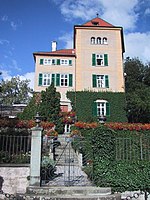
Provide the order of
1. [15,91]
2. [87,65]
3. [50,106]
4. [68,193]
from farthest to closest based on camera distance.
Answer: [15,91]
[87,65]
[50,106]
[68,193]

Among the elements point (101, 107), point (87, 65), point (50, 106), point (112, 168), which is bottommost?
point (112, 168)

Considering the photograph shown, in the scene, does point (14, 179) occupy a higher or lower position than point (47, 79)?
lower

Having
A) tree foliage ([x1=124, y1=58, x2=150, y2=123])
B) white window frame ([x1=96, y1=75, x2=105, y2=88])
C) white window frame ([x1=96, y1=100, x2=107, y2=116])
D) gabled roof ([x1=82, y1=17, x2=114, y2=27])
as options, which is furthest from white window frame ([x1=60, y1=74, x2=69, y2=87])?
gabled roof ([x1=82, y1=17, x2=114, y2=27])

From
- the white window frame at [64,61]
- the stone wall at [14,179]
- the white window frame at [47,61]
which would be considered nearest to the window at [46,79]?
the white window frame at [47,61]

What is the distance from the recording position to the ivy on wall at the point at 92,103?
87.1 ft

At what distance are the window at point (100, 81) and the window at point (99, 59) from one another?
1.77m

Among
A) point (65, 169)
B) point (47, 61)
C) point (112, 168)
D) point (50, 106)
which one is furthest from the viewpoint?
point (47, 61)

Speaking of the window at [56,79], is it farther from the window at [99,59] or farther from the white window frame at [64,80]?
the window at [99,59]

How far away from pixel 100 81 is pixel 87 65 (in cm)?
274

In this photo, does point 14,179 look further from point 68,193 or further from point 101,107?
point 101,107

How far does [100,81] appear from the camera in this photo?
28.3m

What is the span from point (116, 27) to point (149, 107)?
12767 mm

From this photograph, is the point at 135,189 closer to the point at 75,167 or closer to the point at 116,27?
the point at 75,167

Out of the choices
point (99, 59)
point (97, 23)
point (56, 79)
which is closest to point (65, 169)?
point (56, 79)
